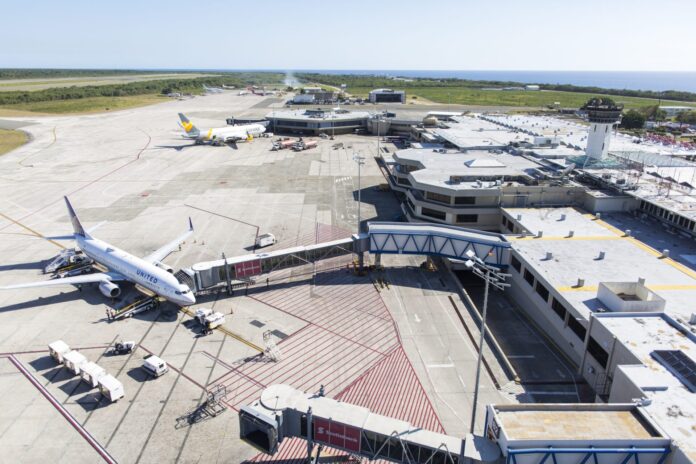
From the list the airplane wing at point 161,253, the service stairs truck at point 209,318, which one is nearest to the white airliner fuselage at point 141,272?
the service stairs truck at point 209,318

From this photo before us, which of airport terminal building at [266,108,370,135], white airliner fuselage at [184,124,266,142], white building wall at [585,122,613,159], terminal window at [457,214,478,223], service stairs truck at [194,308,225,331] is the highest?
white building wall at [585,122,613,159]

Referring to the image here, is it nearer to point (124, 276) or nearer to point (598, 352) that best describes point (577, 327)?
point (598, 352)

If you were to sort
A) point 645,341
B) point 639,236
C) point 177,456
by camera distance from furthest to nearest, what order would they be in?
point 639,236
point 645,341
point 177,456

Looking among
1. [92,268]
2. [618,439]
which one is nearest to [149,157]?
[92,268]

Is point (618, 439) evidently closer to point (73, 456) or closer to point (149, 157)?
point (73, 456)

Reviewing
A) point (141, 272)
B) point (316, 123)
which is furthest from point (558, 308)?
point (316, 123)

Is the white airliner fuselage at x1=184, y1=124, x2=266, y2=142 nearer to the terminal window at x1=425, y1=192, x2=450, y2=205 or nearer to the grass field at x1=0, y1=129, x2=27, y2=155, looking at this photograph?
the grass field at x1=0, y1=129, x2=27, y2=155

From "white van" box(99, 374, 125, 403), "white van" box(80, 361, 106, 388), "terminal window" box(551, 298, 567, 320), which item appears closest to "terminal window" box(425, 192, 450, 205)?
"terminal window" box(551, 298, 567, 320)
